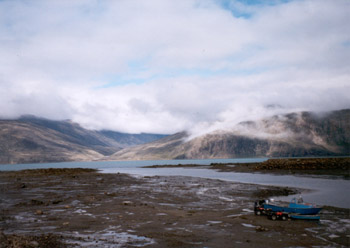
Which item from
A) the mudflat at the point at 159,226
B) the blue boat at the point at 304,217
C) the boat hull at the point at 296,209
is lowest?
the mudflat at the point at 159,226

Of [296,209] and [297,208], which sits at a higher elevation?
[297,208]

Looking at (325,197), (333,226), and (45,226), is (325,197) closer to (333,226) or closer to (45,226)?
(333,226)

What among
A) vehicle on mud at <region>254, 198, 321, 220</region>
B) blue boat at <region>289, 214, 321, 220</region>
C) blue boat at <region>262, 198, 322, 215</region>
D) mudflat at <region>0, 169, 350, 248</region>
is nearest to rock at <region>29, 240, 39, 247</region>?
mudflat at <region>0, 169, 350, 248</region>

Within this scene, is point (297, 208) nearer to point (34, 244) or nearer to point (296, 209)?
point (296, 209)

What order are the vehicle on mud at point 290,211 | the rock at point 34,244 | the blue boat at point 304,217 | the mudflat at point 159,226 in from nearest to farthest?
the rock at point 34,244, the mudflat at point 159,226, the blue boat at point 304,217, the vehicle on mud at point 290,211

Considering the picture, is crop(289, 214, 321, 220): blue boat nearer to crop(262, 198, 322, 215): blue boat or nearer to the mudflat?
crop(262, 198, 322, 215): blue boat

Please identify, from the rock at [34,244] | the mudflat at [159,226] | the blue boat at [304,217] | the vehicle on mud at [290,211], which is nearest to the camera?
the rock at [34,244]

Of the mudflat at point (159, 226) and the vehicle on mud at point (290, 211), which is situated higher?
the vehicle on mud at point (290, 211)

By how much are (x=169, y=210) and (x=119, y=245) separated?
13167 mm

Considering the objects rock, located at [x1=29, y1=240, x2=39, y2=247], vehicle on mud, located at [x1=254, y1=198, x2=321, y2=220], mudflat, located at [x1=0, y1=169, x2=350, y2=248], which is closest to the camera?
rock, located at [x1=29, y1=240, x2=39, y2=247]

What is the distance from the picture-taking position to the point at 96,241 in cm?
1950

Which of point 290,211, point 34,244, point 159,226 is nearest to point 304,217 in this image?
point 290,211

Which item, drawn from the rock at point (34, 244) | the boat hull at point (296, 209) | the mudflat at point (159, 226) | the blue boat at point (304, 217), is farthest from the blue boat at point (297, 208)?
the rock at point (34, 244)

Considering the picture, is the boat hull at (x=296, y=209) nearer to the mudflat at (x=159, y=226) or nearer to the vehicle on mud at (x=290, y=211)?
the vehicle on mud at (x=290, y=211)
